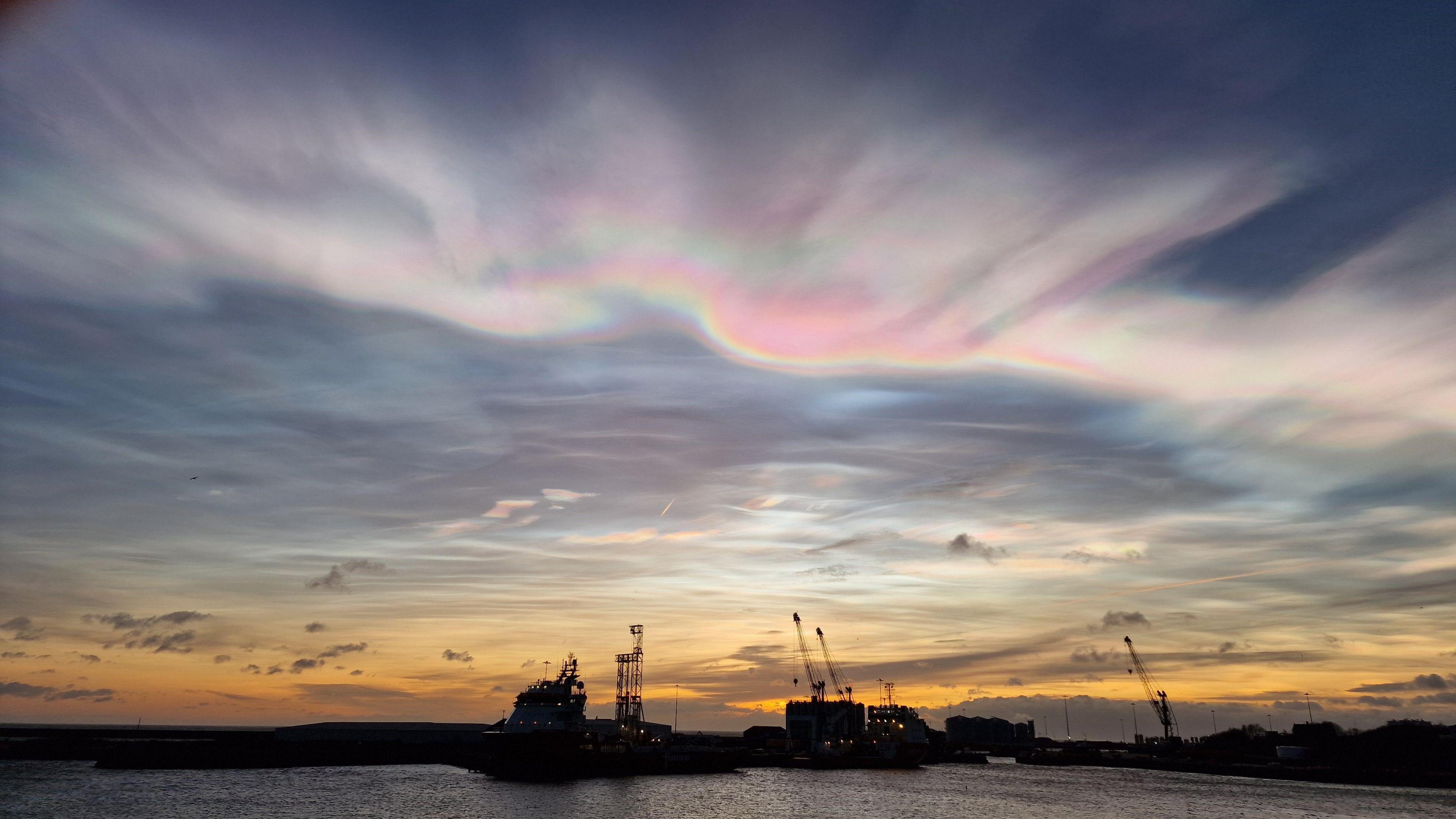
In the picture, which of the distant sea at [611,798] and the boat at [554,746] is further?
the boat at [554,746]

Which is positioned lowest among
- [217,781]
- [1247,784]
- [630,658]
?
[1247,784]

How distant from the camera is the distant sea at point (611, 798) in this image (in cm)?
9600

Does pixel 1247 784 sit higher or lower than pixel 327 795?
lower

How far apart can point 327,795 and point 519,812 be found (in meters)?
33.9

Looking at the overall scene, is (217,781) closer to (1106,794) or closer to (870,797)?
(870,797)

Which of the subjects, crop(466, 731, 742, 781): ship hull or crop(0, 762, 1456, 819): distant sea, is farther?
crop(466, 731, 742, 781): ship hull

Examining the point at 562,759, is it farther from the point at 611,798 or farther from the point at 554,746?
the point at 611,798

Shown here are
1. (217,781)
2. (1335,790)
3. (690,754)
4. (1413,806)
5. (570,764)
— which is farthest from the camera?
(1335,790)

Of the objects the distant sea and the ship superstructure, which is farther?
the ship superstructure

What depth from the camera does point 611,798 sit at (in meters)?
114

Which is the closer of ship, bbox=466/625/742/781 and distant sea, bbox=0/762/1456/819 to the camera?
distant sea, bbox=0/762/1456/819

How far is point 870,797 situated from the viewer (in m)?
134

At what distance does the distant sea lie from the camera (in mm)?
96000

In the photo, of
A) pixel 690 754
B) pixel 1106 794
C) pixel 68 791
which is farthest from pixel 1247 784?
pixel 68 791
